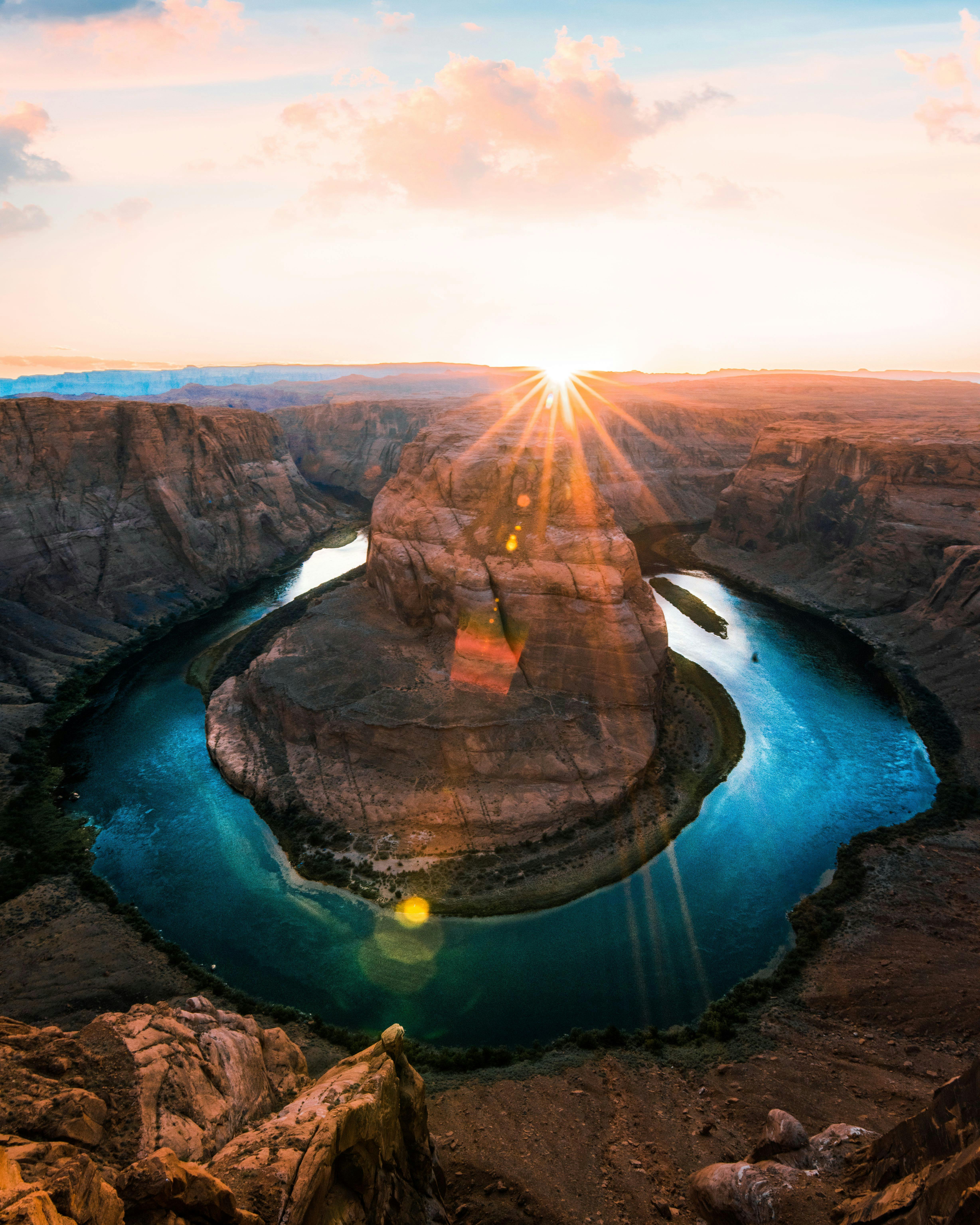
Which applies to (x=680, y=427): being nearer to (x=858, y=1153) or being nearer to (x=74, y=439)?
(x=74, y=439)

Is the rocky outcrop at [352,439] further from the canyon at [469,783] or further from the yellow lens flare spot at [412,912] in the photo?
the yellow lens flare spot at [412,912]

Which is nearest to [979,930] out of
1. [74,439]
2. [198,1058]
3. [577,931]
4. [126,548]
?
[577,931]

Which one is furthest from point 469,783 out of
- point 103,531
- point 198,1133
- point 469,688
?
point 103,531

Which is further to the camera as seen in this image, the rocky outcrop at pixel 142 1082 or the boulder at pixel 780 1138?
the boulder at pixel 780 1138

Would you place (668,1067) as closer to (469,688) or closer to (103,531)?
(469,688)

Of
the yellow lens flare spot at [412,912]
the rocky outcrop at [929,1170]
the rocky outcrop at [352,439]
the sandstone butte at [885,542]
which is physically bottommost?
the yellow lens flare spot at [412,912]

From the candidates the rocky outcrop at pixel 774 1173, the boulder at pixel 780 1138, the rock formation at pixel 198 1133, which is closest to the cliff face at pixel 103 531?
the rock formation at pixel 198 1133
